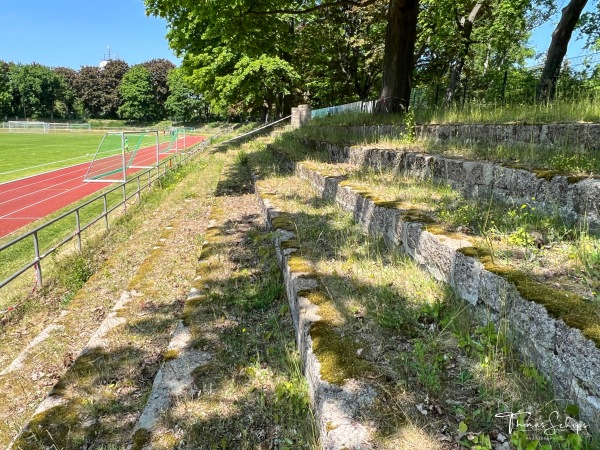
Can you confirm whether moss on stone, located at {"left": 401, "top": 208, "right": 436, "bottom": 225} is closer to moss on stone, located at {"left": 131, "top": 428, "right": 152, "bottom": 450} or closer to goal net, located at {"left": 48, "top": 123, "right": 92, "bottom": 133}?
moss on stone, located at {"left": 131, "top": 428, "right": 152, "bottom": 450}

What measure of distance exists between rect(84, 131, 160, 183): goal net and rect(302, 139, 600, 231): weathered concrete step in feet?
45.5

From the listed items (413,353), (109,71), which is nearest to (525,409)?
(413,353)

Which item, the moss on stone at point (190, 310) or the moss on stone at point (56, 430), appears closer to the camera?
the moss on stone at point (56, 430)

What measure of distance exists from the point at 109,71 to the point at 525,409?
102550 mm

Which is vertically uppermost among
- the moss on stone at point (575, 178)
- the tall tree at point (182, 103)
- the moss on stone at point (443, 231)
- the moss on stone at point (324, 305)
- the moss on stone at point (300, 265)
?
the tall tree at point (182, 103)

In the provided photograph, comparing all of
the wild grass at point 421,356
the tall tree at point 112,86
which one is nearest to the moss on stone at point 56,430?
A: the wild grass at point 421,356

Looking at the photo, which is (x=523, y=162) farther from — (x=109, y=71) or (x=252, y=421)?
(x=109, y=71)

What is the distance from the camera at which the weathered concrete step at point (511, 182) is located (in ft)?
9.52

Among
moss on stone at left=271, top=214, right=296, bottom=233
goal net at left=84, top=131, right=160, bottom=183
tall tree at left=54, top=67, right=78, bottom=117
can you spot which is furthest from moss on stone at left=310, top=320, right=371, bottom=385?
tall tree at left=54, top=67, right=78, bottom=117

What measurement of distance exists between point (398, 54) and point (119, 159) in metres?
27.0

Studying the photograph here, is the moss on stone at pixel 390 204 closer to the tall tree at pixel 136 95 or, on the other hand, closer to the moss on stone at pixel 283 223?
the moss on stone at pixel 283 223

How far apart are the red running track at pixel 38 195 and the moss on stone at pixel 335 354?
41.9 ft

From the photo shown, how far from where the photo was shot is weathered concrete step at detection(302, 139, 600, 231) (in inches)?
114

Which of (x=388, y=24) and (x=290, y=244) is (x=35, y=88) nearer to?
(x=388, y=24)
